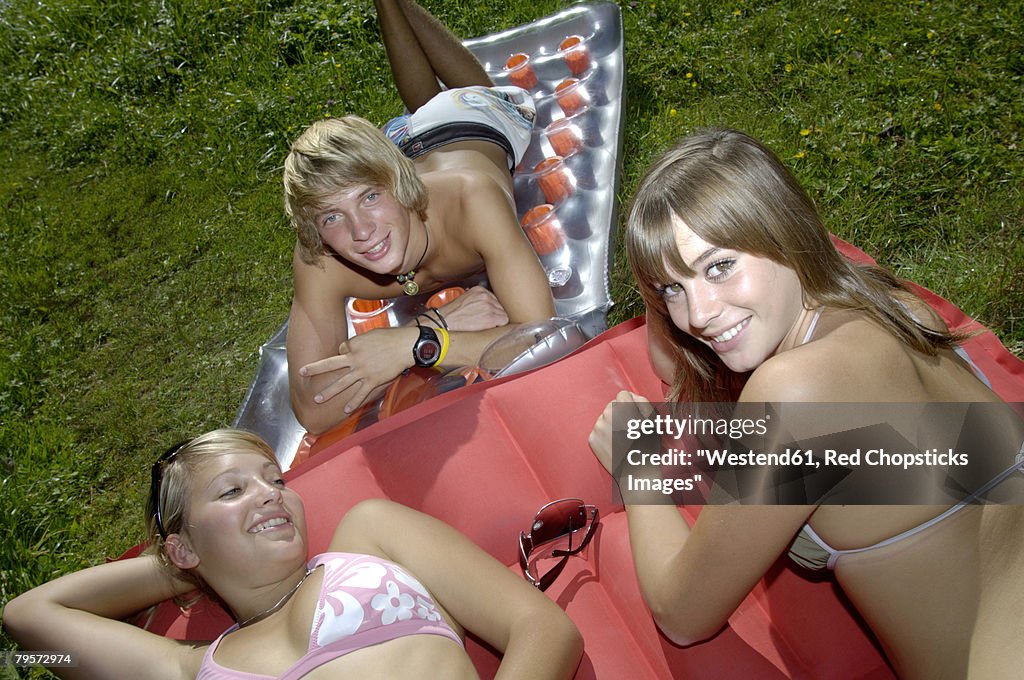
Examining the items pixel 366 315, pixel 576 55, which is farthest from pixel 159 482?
pixel 576 55

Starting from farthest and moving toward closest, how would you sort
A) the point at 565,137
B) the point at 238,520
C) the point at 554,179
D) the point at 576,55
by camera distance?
the point at 576,55, the point at 565,137, the point at 554,179, the point at 238,520

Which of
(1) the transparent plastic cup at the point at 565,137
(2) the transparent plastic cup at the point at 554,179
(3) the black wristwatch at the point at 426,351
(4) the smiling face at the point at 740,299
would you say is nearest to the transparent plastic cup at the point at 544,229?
(2) the transparent plastic cup at the point at 554,179

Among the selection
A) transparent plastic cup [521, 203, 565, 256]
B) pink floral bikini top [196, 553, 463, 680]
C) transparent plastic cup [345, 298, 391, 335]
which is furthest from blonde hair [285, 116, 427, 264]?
pink floral bikini top [196, 553, 463, 680]

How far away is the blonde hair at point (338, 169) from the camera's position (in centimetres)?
290

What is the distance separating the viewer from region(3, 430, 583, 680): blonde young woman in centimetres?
197

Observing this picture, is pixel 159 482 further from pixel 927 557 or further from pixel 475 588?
pixel 927 557

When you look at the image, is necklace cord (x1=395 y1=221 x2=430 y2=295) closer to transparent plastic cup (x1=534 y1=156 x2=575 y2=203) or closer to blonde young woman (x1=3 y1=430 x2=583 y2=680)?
transparent plastic cup (x1=534 y1=156 x2=575 y2=203)

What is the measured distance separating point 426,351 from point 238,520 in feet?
3.54

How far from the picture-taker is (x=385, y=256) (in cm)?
301

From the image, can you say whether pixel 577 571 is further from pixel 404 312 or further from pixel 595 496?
pixel 404 312

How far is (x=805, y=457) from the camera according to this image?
5.35 feet

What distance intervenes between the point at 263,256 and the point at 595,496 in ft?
9.29

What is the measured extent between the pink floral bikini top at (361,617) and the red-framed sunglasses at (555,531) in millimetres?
323

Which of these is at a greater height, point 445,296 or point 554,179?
point 554,179
